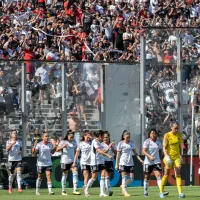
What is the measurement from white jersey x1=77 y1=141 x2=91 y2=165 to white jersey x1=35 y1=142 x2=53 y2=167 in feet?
4.48

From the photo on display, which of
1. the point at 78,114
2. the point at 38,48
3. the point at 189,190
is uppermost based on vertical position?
the point at 38,48

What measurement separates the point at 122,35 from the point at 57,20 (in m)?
2.76

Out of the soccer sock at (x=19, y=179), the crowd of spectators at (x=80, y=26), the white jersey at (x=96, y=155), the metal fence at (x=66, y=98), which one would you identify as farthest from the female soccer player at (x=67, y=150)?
the crowd of spectators at (x=80, y=26)

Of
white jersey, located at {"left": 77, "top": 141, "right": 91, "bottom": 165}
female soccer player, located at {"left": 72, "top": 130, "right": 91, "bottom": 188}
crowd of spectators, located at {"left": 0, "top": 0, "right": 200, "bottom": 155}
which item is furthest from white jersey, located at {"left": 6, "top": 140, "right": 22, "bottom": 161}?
white jersey, located at {"left": 77, "top": 141, "right": 91, "bottom": 165}

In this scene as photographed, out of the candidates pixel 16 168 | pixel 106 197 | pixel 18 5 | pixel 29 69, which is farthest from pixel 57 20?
pixel 106 197

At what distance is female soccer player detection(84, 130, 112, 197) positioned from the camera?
1235 inches

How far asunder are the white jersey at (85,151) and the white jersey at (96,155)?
658mm

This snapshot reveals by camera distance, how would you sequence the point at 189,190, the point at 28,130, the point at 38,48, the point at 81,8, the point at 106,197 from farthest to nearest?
the point at 81,8 → the point at 38,48 → the point at 28,130 → the point at 189,190 → the point at 106,197

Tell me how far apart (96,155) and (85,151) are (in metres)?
1.11

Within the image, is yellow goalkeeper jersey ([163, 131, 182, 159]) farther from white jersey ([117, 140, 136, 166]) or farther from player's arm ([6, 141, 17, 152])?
player's arm ([6, 141, 17, 152])

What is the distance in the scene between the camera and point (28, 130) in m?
37.3

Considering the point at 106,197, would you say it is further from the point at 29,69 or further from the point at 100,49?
the point at 100,49

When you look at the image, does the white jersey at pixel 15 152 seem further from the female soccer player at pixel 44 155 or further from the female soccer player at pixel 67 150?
the female soccer player at pixel 67 150

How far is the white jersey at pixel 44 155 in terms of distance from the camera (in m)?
33.9
